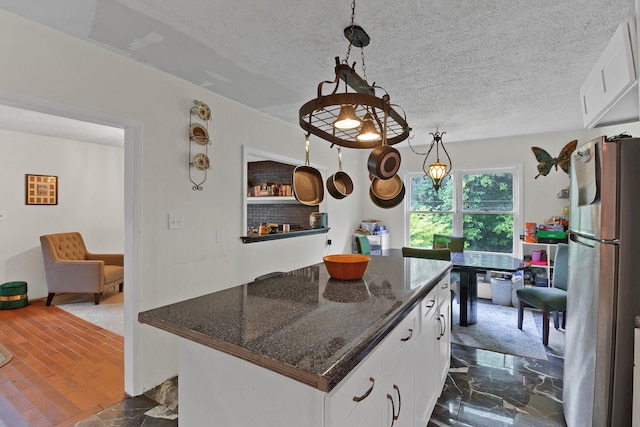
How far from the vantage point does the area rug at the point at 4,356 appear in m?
2.61

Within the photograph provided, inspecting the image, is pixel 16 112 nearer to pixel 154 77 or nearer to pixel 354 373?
pixel 154 77

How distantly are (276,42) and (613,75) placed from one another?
1.90 metres

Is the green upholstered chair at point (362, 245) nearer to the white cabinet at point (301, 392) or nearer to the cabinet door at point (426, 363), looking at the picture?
the cabinet door at point (426, 363)

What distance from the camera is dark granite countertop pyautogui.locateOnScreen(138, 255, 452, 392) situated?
2.84 feet

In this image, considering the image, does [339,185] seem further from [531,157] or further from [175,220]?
[531,157]

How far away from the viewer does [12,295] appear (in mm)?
3922

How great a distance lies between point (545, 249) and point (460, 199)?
128 centimetres

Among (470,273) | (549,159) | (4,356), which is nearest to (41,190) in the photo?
(4,356)

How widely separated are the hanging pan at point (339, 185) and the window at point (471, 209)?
11.0 ft

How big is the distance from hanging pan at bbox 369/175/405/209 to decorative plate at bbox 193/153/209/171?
1410 millimetres

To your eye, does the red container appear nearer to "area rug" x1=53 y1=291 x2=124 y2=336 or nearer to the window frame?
the window frame

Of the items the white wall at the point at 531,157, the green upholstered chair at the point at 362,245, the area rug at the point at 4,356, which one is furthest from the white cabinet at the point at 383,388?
the white wall at the point at 531,157

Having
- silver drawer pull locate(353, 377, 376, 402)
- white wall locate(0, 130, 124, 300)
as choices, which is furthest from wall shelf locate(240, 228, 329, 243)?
white wall locate(0, 130, 124, 300)

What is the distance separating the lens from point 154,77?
2.21m
